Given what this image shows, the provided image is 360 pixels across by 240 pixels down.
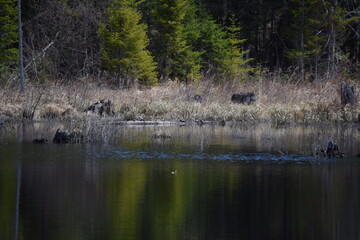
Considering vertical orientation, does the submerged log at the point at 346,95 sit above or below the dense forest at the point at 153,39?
below

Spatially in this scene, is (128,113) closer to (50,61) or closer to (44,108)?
(44,108)

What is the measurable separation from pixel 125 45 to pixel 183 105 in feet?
43.2

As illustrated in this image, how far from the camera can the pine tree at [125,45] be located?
1657 inches

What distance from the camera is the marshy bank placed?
28.7 meters

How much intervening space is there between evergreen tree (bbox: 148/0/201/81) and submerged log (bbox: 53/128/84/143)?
23.6 meters

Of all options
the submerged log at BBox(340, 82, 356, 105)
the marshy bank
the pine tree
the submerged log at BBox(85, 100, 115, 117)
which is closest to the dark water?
the submerged log at BBox(85, 100, 115, 117)

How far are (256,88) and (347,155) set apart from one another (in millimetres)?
16154

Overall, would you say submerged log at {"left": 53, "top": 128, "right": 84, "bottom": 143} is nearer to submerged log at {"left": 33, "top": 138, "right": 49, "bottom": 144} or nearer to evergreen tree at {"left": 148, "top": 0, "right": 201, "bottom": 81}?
submerged log at {"left": 33, "top": 138, "right": 49, "bottom": 144}

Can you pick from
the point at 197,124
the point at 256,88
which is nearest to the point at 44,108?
the point at 197,124

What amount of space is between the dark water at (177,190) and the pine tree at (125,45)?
20.5m

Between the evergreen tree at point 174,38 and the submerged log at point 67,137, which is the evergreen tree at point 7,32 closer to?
the evergreen tree at point 174,38

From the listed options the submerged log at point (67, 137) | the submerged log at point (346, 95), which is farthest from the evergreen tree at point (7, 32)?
the submerged log at point (67, 137)

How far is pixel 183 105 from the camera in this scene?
30047 millimetres

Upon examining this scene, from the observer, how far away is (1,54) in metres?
38.8
